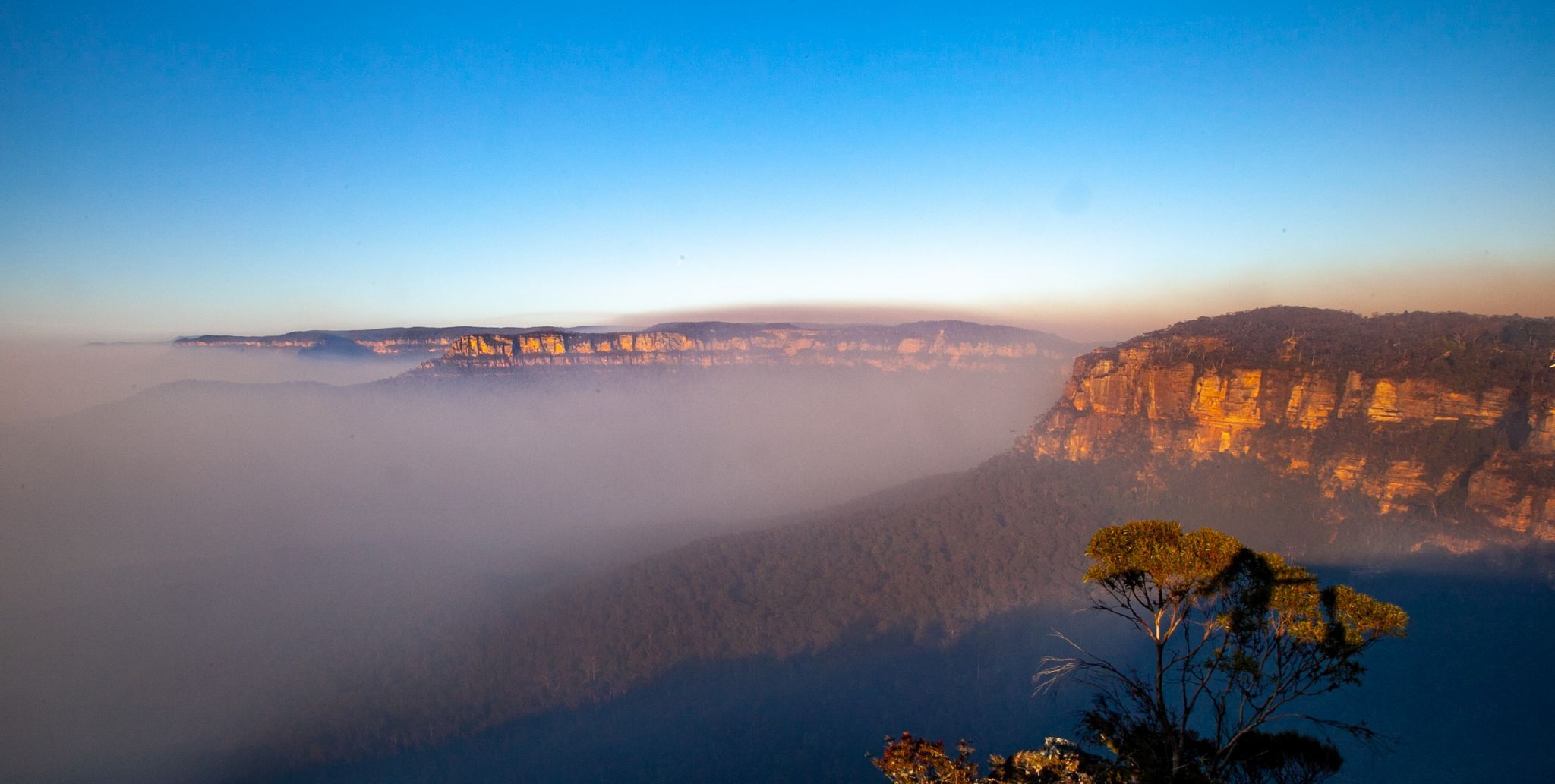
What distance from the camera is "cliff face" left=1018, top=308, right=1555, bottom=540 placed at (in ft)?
87.4

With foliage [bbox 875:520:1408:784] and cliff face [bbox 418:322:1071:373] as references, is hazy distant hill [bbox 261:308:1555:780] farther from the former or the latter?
cliff face [bbox 418:322:1071:373]

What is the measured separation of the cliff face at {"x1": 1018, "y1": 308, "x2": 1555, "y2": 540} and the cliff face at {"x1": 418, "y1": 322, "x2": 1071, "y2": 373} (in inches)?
2522

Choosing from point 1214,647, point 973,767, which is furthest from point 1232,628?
point 973,767

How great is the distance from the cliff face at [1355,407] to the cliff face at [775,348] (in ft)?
210

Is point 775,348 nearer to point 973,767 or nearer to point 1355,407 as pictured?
point 1355,407

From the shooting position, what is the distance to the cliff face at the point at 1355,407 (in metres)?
26.6

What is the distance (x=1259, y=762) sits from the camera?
10.5m

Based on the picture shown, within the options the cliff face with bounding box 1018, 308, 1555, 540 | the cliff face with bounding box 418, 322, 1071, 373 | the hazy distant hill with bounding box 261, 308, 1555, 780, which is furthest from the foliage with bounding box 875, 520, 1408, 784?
the cliff face with bounding box 418, 322, 1071, 373

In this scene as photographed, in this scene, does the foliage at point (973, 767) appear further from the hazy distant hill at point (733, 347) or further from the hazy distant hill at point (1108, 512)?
the hazy distant hill at point (733, 347)

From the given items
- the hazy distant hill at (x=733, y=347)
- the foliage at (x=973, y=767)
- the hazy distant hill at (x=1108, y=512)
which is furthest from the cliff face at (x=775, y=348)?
the foliage at (x=973, y=767)

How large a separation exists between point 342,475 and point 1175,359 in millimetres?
113280

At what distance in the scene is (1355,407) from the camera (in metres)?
31.4

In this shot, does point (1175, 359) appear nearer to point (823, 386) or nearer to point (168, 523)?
point (823, 386)

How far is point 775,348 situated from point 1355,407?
8915 centimetres
